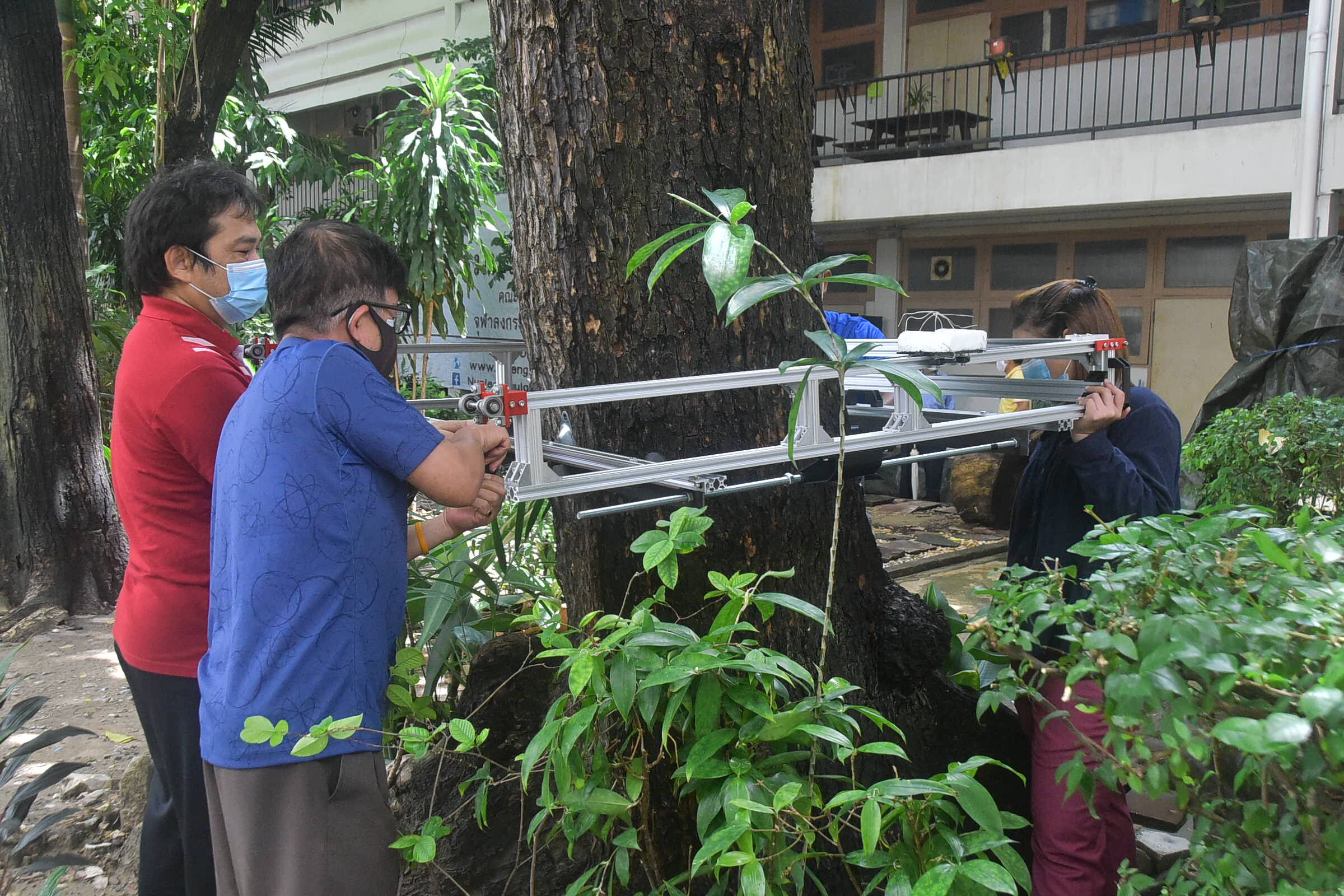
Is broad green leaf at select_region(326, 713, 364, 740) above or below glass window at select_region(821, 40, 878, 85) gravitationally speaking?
below

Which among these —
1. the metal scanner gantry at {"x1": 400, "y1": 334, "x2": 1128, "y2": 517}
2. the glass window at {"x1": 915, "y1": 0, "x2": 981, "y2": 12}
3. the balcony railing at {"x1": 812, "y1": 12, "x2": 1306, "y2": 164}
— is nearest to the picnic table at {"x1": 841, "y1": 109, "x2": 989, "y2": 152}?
the balcony railing at {"x1": 812, "y1": 12, "x2": 1306, "y2": 164}

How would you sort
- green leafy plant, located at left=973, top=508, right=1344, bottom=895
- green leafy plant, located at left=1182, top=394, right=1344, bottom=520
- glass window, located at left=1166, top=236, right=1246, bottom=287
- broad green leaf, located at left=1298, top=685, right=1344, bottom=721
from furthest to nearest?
1. glass window, located at left=1166, top=236, right=1246, bottom=287
2. green leafy plant, located at left=1182, top=394, right=1344, bottom=520
3. green leafy plant, located at left=973, top=508, right=1344, bottom=895
4. broad green leaf, located at left=1298, top=685, right=1344, bottom=721

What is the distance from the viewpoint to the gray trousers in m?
1.81

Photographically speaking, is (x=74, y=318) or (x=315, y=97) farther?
(x=315, y=97)

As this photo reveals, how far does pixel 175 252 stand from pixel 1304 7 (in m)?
11.4

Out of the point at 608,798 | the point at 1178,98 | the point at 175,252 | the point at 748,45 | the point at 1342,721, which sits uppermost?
the point at 1178,98

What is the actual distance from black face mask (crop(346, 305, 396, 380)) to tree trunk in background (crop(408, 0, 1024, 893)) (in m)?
0.33

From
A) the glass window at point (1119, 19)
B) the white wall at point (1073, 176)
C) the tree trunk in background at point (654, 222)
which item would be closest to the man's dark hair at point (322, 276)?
the tree trunk in background at point (654, 222)

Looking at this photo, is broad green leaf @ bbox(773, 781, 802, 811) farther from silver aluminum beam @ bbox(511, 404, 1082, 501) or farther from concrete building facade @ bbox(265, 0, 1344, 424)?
concrete building facade @ bbox(265, 0, 1344, 424)

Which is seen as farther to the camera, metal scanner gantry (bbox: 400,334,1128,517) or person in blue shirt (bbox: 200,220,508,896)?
person in blue shirt (bbox: 200,220,508,896)

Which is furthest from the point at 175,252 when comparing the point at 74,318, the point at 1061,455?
the point at 74,318

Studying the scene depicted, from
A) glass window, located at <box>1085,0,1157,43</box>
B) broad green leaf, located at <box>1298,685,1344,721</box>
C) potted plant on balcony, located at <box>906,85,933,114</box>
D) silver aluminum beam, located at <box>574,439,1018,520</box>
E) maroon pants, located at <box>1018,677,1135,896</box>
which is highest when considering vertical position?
glass window, located at <box>1085,0,1157,43</box>

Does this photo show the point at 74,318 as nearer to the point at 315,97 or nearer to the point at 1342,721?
the point at 1342,721

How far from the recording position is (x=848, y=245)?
14031 mm
